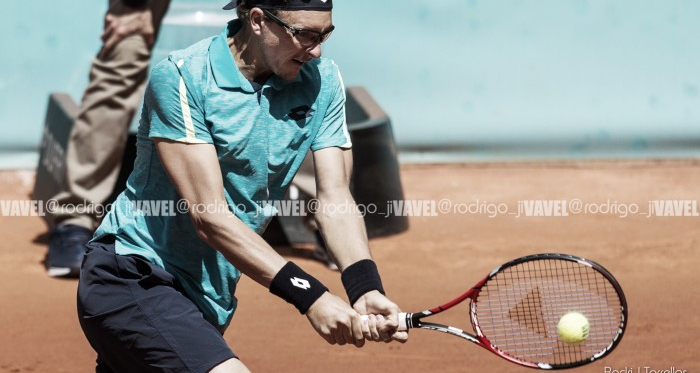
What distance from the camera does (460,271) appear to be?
18.9 ft

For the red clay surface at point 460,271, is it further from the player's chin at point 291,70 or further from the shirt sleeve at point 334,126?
the player's chin at point 291,70

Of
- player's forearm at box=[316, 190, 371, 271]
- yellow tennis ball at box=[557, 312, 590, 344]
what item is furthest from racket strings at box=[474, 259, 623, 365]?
Answer: player's forearm at box=[316, 190, 371, 271]

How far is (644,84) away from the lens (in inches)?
300

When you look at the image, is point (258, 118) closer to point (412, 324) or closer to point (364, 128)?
point (412, 324)

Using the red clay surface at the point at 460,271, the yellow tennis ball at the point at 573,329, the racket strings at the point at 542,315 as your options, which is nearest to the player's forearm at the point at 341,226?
the racket strings at the point at 542,315

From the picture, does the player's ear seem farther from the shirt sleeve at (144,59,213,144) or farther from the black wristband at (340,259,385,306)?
the black wristband at (340,259,385,306)

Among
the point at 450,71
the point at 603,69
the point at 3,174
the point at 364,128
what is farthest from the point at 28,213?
the point at 603,69

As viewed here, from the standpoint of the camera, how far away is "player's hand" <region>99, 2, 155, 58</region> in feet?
19.1

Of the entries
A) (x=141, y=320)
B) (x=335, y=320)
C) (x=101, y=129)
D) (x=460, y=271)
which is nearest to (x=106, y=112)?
(x=101, y=129)

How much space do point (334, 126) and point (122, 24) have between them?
3.09 metres

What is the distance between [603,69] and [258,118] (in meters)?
5.13

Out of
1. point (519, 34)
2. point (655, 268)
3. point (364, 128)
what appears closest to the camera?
point (655, 268)

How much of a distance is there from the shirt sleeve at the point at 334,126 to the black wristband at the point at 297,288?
0.41m

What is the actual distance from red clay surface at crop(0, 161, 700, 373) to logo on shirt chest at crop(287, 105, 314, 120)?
5.52 feet
